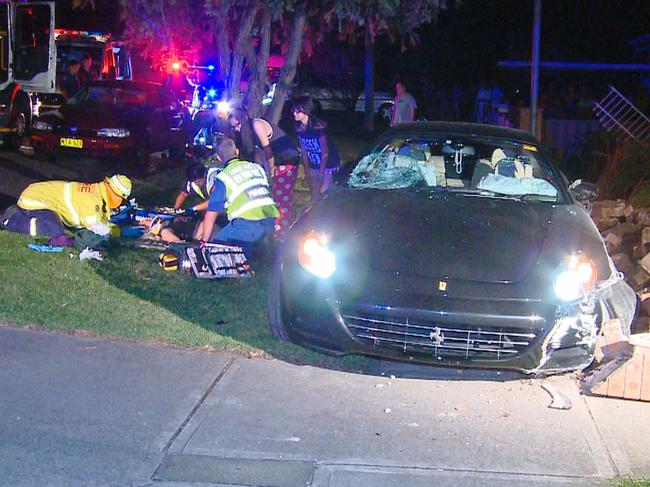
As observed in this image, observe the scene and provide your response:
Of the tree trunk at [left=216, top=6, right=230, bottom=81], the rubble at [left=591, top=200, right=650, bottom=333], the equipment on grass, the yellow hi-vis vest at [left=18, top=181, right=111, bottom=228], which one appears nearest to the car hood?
the rubble at [left=591, top=200, right=650, bottom=333]

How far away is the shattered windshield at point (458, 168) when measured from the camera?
22.4 ft

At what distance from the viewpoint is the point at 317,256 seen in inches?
223

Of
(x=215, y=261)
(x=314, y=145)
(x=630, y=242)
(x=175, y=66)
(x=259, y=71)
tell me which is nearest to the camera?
(x=215, y=261)

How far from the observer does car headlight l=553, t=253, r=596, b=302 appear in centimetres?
537

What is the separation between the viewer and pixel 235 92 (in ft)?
40.4

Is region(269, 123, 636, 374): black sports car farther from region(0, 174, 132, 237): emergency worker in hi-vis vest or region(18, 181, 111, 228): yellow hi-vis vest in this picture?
region(18, 181, 111, 228): yellow hi-vis vest

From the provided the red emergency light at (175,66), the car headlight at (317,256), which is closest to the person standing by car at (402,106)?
the red emergency light at (175,66)

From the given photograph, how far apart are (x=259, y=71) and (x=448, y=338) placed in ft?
25.3

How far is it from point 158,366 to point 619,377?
2.87m

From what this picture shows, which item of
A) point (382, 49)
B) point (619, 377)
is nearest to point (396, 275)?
point (619, 377)

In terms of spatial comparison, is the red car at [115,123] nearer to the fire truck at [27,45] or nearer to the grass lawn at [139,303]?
the fire truck at [27,45]

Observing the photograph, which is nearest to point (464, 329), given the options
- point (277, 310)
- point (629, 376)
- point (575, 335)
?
point (575, 335)

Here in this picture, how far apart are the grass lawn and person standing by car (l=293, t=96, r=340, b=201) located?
213cm

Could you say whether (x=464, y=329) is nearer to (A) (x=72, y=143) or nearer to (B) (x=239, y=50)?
(B) (x=239, y=50)
